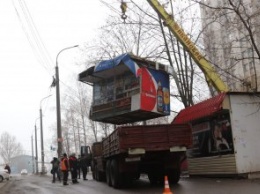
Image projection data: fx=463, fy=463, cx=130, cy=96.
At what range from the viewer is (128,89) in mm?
18484

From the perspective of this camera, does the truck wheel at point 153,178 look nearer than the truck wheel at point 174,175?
No

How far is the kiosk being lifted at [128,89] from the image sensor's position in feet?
58.7

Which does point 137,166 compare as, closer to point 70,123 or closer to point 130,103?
point 130,103

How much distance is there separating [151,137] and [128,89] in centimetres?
272

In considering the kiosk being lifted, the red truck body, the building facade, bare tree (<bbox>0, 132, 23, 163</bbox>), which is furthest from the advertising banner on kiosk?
bare tree (<bbox>0, 132, 23, 163</bbox>)

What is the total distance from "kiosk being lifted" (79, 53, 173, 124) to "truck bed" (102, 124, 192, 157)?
143cm

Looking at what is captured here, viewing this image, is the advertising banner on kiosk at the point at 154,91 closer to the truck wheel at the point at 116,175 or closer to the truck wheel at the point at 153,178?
the truck wheel at the point at 116,175

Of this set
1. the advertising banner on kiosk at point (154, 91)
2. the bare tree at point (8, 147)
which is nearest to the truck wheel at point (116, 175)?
the advertising banner on kiosk at point (154, 91)

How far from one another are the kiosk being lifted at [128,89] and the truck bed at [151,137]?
1.43 meters

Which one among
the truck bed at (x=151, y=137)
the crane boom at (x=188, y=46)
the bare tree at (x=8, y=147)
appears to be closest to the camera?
the truck bed at (x=151, y=137)

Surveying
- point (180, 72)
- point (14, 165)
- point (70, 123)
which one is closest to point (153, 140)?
point (180, 72)

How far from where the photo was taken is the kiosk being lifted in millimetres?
17906

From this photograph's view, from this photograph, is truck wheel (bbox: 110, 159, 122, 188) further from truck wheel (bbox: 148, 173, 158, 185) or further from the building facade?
the building facade

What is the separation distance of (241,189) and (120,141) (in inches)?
173
